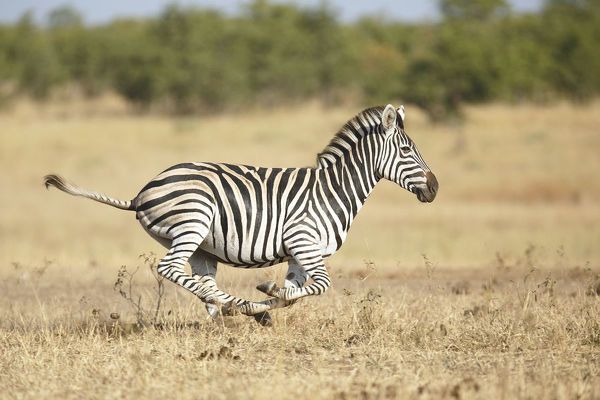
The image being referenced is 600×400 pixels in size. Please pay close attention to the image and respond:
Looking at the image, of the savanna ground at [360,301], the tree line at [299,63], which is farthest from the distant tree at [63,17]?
the savanna ground at [360,301]

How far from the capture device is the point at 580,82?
164 ft

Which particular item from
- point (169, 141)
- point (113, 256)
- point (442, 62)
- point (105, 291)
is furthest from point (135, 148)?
point (105, 291)

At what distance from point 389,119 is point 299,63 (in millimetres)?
49579

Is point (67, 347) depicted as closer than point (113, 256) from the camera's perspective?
Yes

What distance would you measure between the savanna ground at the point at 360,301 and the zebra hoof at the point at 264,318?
0.07m

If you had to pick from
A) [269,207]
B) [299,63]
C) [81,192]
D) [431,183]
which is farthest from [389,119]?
[299,63]

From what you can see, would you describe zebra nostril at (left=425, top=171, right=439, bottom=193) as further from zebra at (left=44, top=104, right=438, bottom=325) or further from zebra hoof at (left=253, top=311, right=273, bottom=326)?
zebra hoof at (left=253, top=311, right=273, bottom=326)

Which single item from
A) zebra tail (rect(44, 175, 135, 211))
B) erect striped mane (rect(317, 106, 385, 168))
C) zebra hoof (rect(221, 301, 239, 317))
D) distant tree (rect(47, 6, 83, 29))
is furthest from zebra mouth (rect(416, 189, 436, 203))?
distant tree (rect(47, 6, 83, 29))

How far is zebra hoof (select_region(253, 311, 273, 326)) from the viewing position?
8.62 metres

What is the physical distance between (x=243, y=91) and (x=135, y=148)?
1980cm

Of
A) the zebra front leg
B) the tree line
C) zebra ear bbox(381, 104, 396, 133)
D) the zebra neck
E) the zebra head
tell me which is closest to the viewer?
the zebra front leg

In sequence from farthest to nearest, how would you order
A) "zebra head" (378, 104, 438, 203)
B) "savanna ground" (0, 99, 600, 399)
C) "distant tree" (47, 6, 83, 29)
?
"distant tree" (47, 6, 83, 29) < "zebra head" (378, 104, 438, 203) < "savanna ground" (0, 99, 600, 399)

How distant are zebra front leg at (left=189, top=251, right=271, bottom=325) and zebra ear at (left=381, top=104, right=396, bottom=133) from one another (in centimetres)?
210

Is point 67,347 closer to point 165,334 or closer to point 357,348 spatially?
point 165,334
